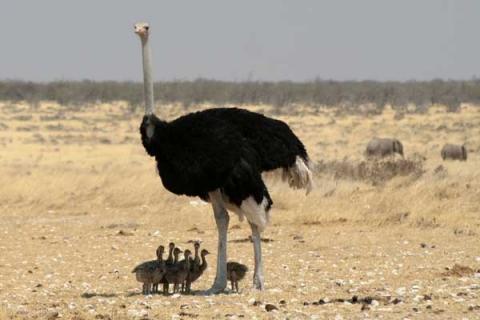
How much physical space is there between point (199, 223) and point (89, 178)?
4939 mm

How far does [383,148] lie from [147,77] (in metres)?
21.0

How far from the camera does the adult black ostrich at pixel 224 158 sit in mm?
10766

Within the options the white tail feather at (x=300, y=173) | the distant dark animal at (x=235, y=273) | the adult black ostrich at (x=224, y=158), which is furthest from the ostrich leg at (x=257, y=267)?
the white tail feather at (x=300, y=173)

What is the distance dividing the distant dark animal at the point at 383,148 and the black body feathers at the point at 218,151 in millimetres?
20447

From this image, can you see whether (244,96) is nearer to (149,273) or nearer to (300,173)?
(300,173)

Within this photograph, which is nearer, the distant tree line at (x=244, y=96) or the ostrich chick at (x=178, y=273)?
the ostrich chick at (x=178, y=273)

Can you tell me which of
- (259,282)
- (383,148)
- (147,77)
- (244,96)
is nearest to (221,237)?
(259,282)

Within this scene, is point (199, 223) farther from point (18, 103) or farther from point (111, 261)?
point (18, 103)

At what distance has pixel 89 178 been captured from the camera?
2247cm

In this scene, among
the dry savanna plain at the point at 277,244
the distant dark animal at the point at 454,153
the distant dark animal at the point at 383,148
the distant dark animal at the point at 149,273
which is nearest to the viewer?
the dry savanna plain at the point at 277,244

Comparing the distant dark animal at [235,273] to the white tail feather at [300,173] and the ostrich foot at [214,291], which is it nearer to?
the ostrich foot at [214,291]

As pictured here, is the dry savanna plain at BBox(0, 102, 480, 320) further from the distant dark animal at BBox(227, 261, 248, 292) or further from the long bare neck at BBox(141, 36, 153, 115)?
the long bare neck at BBox(141, 36, 153, 115)

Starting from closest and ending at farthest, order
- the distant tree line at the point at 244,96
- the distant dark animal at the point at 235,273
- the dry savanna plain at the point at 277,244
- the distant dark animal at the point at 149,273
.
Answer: the dry savanna plain at the point at 277,244 < the distant dark animal at the point at 149,273 < the distant dark animal at the point at 235,273 < the distant tree line at the point at 244,96

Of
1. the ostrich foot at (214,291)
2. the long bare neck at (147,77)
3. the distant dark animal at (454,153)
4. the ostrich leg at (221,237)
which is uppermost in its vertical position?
the long bare neck at (147,77)
